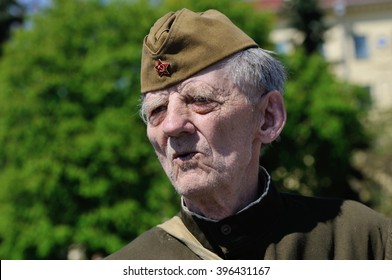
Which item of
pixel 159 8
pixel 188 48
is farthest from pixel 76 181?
pixel 188 48

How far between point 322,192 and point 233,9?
7.02 metres

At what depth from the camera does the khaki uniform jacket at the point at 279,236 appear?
2.44 meters

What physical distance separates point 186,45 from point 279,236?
1.93ft

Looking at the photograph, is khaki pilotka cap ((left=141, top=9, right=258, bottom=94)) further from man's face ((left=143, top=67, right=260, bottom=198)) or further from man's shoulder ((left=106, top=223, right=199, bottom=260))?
man's shoulder ((left=106, top=223, right=199, bottom=260))

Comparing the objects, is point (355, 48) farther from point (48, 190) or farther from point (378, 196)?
point (48, 190)

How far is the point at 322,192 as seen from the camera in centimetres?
2834

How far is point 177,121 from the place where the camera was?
232 centimetres

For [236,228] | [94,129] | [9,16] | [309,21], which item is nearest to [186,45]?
[236,228]

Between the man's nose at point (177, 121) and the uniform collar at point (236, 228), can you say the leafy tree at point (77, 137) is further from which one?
the man's nose at point (177, 121)

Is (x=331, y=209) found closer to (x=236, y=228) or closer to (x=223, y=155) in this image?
(x=236, y=228)

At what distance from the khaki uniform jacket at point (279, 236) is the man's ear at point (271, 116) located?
168mm

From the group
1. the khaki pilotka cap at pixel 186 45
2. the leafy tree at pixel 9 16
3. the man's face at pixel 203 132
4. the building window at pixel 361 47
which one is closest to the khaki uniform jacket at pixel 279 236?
the man's face at pixel 203 132

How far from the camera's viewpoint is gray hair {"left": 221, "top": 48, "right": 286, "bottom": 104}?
2.38 m

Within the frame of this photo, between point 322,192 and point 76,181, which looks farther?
point 322,192
